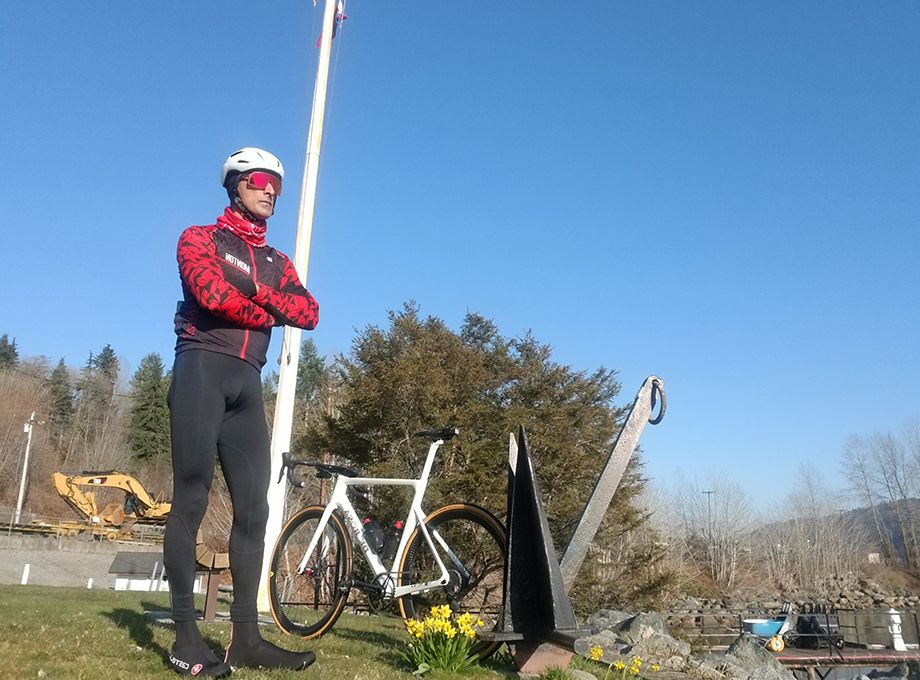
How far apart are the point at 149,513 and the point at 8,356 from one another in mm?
55282

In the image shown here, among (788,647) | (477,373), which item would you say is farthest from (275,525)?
(788,647)

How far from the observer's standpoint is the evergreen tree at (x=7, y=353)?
244ft

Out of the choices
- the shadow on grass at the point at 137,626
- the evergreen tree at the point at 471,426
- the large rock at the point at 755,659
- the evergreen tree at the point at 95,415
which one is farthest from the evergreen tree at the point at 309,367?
the shadow on grass at the point at 137,626

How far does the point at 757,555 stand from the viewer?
5853cm

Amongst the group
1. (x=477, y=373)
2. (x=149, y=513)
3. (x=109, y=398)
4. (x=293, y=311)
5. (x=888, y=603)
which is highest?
(x=109, y=398)

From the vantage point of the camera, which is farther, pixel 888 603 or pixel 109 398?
pixel 109 398

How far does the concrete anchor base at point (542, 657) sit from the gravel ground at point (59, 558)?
89.7 feet

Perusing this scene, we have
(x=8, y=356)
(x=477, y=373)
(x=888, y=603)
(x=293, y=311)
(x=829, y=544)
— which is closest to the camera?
(x=293, y=311)

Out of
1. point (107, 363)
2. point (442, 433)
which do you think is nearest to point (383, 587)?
point (442, 433)

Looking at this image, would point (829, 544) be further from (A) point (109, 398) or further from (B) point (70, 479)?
(A) point (109, 398)

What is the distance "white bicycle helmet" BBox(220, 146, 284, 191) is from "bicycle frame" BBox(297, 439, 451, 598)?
6.04 feet

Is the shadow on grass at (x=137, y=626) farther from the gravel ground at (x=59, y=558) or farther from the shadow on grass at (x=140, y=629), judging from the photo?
the gravel ground at (x=59, y=558)

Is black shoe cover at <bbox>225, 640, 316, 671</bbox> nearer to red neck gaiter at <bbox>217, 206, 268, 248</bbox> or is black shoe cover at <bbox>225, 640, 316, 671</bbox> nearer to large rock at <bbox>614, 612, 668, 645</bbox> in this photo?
red neck gaiter at <bbox>217, 206, 268, 248</bbox>

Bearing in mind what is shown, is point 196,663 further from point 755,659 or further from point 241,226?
point 755,659
